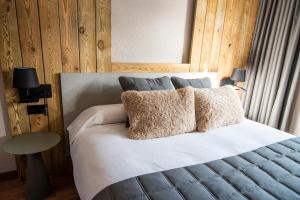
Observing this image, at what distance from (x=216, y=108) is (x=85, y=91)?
1185 mm

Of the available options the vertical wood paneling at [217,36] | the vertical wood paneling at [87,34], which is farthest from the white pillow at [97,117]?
the vertical wood paneling at [217,36]

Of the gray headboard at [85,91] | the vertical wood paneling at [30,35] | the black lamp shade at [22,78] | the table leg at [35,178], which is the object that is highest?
the vertical wood paneling at [30,35]

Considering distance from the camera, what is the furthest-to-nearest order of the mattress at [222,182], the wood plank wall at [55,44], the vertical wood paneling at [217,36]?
the vertical wood paneling at [217,36] → the wood plank wall at [55,44] → the mattress at [222,182]

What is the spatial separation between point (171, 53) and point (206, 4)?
2.20 feet

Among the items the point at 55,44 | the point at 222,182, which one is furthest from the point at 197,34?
the point at 222,182

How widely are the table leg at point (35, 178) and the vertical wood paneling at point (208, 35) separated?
1949mm

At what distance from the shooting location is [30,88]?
1.68 m

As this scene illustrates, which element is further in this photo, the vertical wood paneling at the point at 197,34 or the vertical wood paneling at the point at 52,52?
the vertical wood paneling at the point at 197,34

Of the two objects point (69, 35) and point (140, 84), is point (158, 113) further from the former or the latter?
point (69, 35)

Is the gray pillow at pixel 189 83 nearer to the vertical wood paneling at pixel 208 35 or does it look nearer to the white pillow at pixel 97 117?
the vertical wood paneling at pixel 208 35

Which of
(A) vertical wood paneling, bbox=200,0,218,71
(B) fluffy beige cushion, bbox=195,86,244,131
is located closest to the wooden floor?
(B) fluffy beige cushion, bbox=195,86,244,131

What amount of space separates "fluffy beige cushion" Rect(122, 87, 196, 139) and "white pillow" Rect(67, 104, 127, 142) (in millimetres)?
245

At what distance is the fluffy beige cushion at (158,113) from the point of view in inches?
58.6

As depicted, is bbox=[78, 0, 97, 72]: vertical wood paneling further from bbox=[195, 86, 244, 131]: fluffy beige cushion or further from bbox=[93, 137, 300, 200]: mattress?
bbox=[93, 137, 300, 200]: mattress
